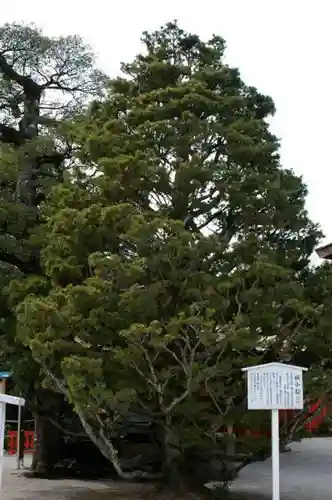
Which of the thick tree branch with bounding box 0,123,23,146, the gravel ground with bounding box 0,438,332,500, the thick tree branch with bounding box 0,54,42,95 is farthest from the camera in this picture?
the thick tree branch with bounding box 0,123,23,146

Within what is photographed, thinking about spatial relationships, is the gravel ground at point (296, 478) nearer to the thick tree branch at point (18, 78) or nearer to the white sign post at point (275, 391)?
the white sign post at point (275, 391)

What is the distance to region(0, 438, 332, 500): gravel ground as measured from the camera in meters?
10.2

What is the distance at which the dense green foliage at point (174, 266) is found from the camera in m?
8.29

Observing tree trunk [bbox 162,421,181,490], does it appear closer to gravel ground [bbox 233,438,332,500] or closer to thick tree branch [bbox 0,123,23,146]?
gravel ground [bbox 233,438,332,500]

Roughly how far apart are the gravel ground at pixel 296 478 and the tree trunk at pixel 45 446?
374 cm

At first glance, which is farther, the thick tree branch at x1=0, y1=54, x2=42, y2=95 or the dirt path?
the thick tree branch at x1=0, y1=54, x2=42, y2=95

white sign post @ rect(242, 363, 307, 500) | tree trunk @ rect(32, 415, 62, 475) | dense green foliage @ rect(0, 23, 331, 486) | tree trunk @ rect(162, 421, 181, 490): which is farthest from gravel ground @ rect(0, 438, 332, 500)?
white sign post @ rect(242, 363, 307, 500)

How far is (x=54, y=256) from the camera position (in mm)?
9469

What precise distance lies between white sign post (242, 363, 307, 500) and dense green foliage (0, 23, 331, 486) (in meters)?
1.06

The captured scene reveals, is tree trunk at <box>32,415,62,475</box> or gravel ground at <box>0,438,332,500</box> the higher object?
tree trunk at <box>32,415,62,475</box>

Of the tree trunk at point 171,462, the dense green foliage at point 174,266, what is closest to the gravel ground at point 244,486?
the tree trunk at point 171,462

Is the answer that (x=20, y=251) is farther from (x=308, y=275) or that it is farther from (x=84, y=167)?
(x=308, y=275)

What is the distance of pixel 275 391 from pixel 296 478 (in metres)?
6.45

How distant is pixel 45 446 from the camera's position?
12977 mm
